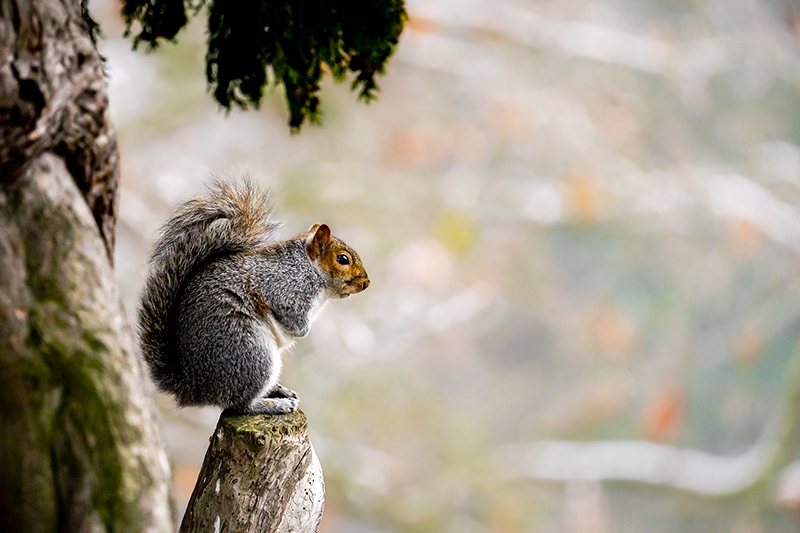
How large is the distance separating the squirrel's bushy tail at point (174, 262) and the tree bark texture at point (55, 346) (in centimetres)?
37

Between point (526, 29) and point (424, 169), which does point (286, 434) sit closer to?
point (424, 169)

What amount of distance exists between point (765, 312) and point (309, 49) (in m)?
3.55

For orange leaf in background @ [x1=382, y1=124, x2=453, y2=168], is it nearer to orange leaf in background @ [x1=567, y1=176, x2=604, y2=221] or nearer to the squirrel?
orange leaf in background @ [x1=567, y1=176, x2=604, y2=221]

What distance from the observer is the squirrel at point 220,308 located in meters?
1.20

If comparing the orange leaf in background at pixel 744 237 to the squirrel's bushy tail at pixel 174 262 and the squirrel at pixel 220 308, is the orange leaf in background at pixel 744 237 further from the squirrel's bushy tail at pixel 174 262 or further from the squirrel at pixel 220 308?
the squirrel's bushy tail at pixel 174 262

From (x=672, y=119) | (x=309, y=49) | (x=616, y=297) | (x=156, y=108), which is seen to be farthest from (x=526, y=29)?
(x=309, y=49)

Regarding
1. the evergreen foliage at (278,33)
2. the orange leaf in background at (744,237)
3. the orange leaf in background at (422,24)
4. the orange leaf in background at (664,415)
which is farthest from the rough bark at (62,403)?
the orange leaf in background at (744,237)

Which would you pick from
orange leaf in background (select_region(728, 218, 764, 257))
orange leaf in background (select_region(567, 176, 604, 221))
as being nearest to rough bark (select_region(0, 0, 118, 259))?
orange leaf in background (select_region(567, 176, 604, 221))

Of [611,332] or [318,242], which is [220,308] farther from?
[611,332]

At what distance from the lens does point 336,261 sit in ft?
4.63

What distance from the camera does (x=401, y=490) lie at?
11.3 ft

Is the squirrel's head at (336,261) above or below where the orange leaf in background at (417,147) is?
below

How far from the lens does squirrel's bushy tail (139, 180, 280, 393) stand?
1222mm

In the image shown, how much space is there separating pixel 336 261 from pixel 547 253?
8.07ft
